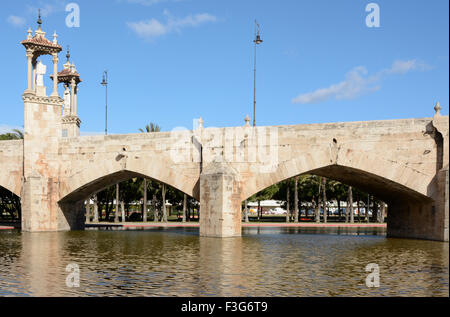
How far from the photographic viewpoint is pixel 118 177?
112 ft

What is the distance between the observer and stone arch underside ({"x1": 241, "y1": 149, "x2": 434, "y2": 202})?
2503 cm

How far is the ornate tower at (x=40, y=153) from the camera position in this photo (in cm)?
3222

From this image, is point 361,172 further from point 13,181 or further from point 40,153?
point 13,181

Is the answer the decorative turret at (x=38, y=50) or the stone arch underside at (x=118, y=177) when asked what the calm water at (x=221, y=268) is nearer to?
the stone arch underside at (x=118, y=177)

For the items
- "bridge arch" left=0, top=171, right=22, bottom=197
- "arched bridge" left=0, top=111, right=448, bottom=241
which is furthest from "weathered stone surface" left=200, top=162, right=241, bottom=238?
"bridge arch" left=0, top=171, right=22, bottom=197

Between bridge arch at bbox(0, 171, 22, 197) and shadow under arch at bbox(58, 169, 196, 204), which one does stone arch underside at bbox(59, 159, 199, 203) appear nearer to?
shadow under arch at bbox(58, 169, 196, 204)

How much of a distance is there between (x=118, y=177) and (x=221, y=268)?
19788 mm

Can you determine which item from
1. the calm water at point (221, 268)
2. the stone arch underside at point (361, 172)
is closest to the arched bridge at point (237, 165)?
the stone arch underside at point (361, 172)

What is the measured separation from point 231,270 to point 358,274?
3621 millimetres

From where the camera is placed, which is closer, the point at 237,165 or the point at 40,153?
the point at 237,165

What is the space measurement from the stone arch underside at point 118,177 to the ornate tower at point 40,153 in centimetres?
102

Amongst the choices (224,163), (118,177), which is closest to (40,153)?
(118,177)

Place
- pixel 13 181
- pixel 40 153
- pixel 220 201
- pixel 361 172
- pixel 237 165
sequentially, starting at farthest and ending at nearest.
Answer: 1. pixel 13 181
2. pixel 40 153
3. pixel 237 165
4. pixel 220 201
5. pixel 361 172
